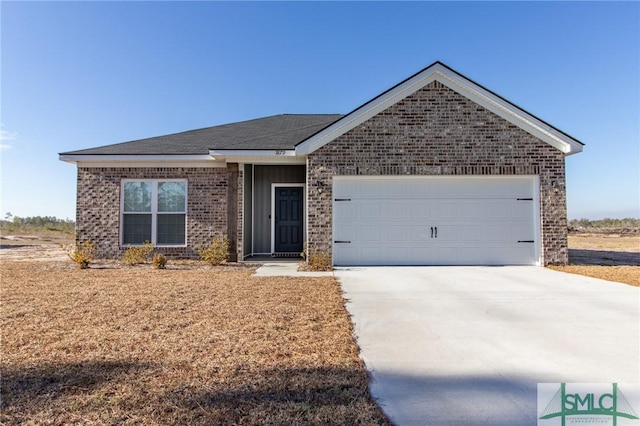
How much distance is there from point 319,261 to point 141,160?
6081 mm

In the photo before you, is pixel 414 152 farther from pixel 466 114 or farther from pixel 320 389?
pixel 320 389

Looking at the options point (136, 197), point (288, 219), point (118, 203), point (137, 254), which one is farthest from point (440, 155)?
point (118, 203)

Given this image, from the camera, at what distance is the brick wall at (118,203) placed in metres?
10.7

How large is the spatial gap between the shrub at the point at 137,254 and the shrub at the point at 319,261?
4.75m

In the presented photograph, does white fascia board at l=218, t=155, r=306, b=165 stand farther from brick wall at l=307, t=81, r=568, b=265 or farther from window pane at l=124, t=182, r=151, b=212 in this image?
window pane at l=124, t=182, r=151, b=212

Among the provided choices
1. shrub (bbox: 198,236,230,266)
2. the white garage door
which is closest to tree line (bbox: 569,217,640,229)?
the white garage door

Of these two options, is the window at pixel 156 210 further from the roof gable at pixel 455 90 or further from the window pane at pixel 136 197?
the roof gable at pixel 455 90

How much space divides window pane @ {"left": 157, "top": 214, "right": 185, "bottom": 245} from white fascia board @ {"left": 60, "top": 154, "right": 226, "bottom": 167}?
1.55 m

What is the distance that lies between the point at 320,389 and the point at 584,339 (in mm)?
2981

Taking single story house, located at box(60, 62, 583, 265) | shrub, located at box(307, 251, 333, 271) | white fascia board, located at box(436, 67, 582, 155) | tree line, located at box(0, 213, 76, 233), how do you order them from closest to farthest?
1. shrub, located at box(307, 251, 333, 271)
2. white fascia board, located at box(436, 67, 582, 155)
3. single story house, located at box(60, 62, 583, 265)
4. tree line, located at box(0, 213, 76, 233)

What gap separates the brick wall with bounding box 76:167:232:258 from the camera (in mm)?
10656

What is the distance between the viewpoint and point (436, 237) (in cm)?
949

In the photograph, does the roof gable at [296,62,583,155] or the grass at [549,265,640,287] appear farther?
the roof gable at [296,62,583,155]

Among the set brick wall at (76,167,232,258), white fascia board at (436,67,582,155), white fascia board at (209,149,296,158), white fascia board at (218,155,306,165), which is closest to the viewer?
white fascia board at (436,67,582,155)
